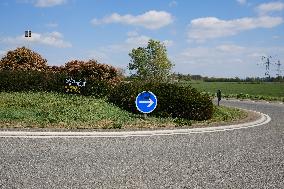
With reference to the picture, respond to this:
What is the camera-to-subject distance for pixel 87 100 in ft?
69.1

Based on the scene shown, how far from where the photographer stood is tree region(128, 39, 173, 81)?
6106cm

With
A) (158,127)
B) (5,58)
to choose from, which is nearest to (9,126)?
(158,127)

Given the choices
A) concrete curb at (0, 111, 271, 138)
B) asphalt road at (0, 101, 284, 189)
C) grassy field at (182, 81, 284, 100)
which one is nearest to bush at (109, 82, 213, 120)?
concrete curb at (0, 111, 271, 138)

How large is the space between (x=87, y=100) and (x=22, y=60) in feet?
40.3

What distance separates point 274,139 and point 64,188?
838 cm

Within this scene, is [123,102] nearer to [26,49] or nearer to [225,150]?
[225,150]

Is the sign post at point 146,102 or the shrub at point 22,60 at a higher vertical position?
the shrub at point 22,60

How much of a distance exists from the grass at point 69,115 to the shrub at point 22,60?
9571 millimetres

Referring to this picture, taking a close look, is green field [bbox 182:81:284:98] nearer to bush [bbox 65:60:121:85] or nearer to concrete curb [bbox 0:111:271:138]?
bush [bbox 65:60:121:85]

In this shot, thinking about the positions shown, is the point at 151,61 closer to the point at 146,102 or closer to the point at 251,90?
the point at 251,90

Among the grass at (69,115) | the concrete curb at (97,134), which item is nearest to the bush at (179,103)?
the grass at (69,115)

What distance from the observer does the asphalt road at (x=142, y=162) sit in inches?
274

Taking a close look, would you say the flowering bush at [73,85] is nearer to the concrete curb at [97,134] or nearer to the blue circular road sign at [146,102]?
the blue circular road sign at [146,102]

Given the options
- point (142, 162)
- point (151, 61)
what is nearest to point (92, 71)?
point (142, 162)
